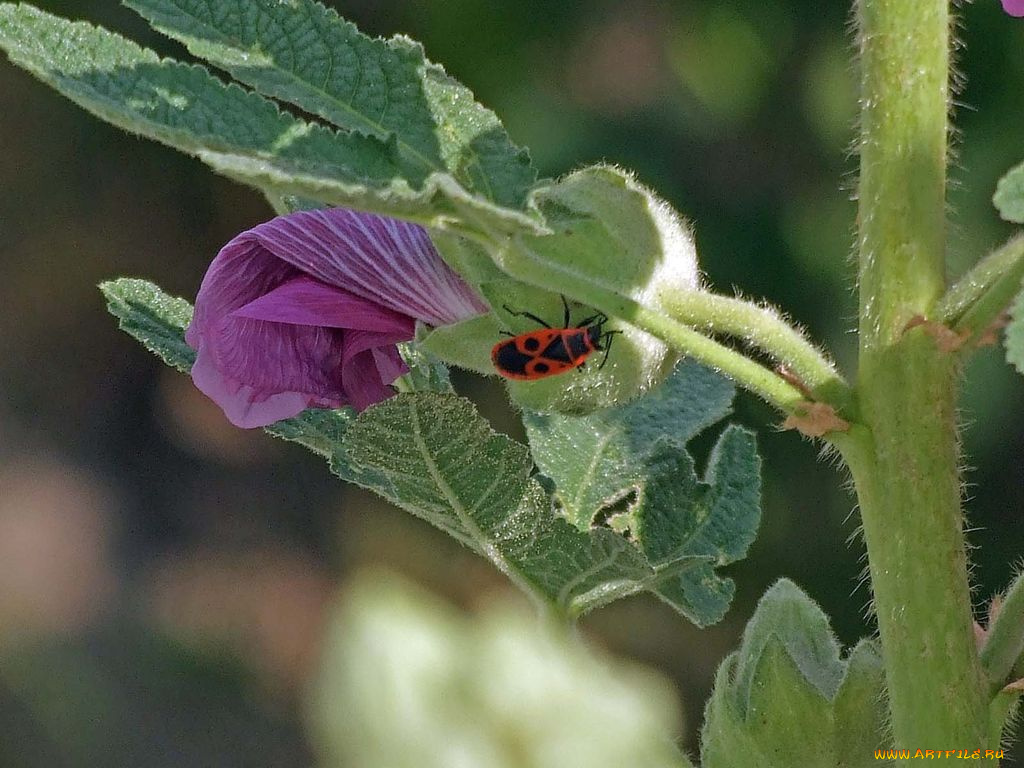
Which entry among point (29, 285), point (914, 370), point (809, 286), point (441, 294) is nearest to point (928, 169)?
point (914, 370)

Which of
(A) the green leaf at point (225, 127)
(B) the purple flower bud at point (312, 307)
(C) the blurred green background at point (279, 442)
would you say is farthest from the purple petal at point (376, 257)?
(C) the blurred green background at point (279, 442)

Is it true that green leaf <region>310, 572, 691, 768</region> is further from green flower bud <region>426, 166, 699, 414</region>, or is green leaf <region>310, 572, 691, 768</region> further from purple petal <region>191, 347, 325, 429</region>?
purple petal <region>191, 347, 325, 429</region>

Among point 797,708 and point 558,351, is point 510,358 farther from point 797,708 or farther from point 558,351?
point 797,708

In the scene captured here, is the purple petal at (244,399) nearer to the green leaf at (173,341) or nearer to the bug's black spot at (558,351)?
the green leaf at (173,341)

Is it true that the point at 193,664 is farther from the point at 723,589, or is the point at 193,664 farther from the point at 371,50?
the point at 371,50

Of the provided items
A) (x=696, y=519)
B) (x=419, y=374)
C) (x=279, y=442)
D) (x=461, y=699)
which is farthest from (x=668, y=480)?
(x=279, y=442)
